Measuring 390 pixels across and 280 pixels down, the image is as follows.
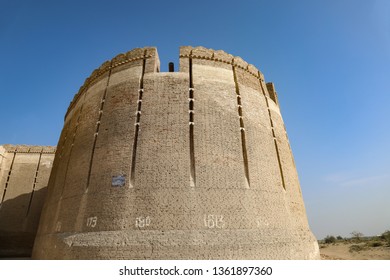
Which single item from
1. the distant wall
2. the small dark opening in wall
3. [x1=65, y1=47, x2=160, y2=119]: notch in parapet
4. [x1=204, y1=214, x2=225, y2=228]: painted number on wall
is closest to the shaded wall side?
[x1=65, y1=47, x2=160, y2=119]: notch in parapet

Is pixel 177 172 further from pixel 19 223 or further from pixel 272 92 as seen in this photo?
pixel 19 223

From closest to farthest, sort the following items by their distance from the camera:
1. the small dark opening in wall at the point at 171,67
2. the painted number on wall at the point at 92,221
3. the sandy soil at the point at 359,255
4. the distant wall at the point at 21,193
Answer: the painted number on wall at the point at 92,221 < the small dark opening in wall at the point at 171,67 < the distant wall at the point at 21,193 < the sandy soil at the point at 359,255

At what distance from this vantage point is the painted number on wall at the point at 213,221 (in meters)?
6.95

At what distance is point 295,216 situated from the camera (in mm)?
8945

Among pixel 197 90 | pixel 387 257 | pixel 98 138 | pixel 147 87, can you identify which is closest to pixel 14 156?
pixel 98 138

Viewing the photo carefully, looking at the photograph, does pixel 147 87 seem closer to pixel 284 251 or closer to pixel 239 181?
pixel 239 181

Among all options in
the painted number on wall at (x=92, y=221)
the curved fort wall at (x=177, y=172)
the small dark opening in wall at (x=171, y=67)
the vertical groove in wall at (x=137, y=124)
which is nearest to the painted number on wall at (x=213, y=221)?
the curved fort wall at (x=177, y=172)

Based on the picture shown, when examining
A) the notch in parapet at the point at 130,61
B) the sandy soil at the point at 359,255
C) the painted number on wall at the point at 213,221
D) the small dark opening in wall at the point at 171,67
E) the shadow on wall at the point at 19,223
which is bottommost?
the sandy soil at the point at 359,255

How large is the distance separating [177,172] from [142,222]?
1.63 m

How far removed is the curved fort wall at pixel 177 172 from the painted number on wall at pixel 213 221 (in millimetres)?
25

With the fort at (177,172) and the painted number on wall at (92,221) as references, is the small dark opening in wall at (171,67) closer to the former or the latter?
the fort at (177,172)

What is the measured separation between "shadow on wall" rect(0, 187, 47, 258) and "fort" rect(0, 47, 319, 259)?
23.7ft

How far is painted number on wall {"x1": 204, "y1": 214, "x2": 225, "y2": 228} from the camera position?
6953mm
